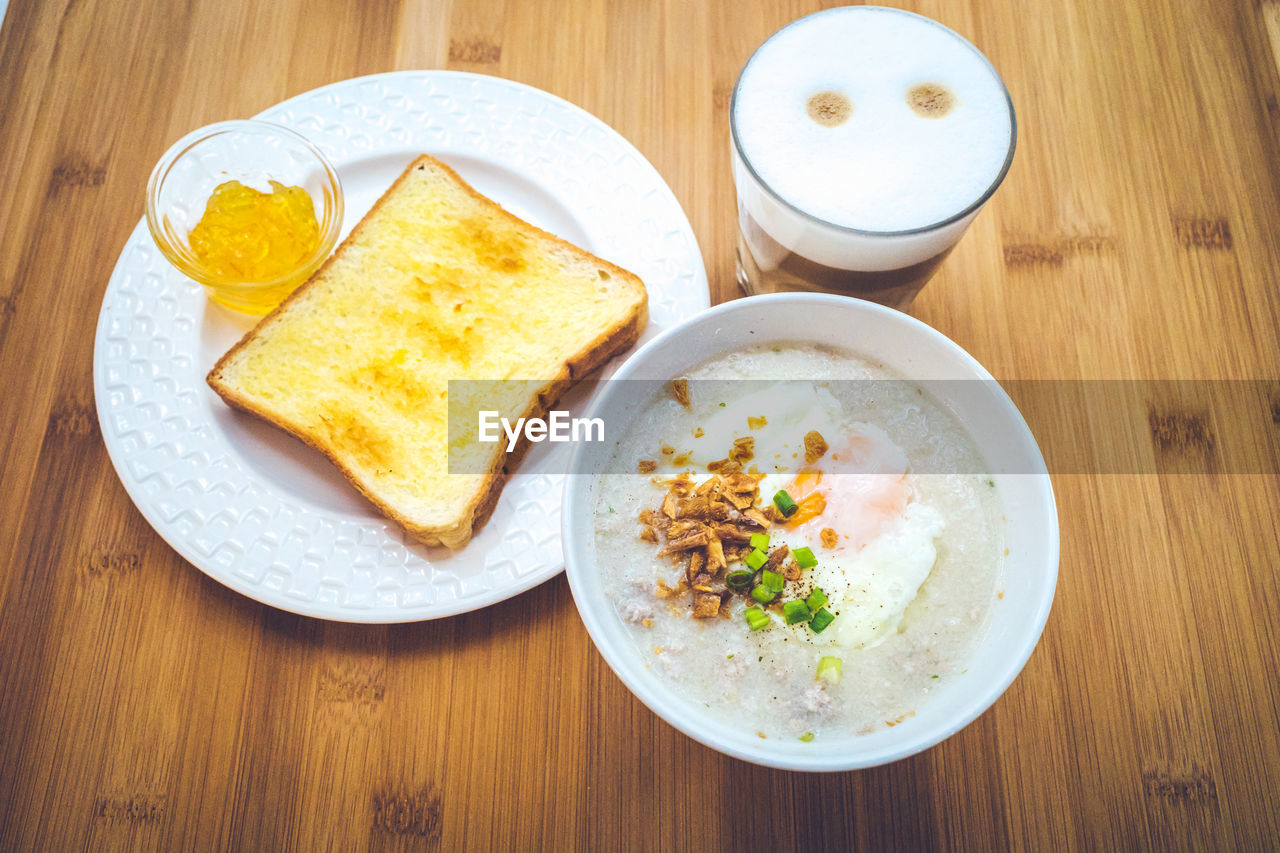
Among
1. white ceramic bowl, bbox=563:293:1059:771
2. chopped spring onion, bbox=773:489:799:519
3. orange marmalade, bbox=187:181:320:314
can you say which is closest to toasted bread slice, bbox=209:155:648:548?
orange marmalade, bbox=187:181:320:314

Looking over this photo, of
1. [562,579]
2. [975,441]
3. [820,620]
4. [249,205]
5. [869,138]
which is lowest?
[562,579]

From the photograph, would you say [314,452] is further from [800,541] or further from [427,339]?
[800,541]

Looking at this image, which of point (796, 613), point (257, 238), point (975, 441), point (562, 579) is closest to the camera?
point (796, 613)

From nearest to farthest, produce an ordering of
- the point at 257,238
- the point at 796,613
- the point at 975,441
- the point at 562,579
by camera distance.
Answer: the point at 796,613 < the point at 975,441 < the point at 562,579 < the point at 257,238

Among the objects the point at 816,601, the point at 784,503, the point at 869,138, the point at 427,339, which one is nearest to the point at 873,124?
the point at 869,138

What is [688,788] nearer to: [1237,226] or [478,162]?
[478,162]

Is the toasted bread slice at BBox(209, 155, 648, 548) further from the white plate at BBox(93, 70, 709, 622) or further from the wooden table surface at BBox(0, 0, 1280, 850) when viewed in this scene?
the wooden table surface at BBox(0, 0, 1280, 850)

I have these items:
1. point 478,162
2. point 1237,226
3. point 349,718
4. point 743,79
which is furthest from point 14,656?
point 1237,226

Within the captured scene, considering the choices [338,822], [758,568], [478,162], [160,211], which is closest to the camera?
[758,568]
